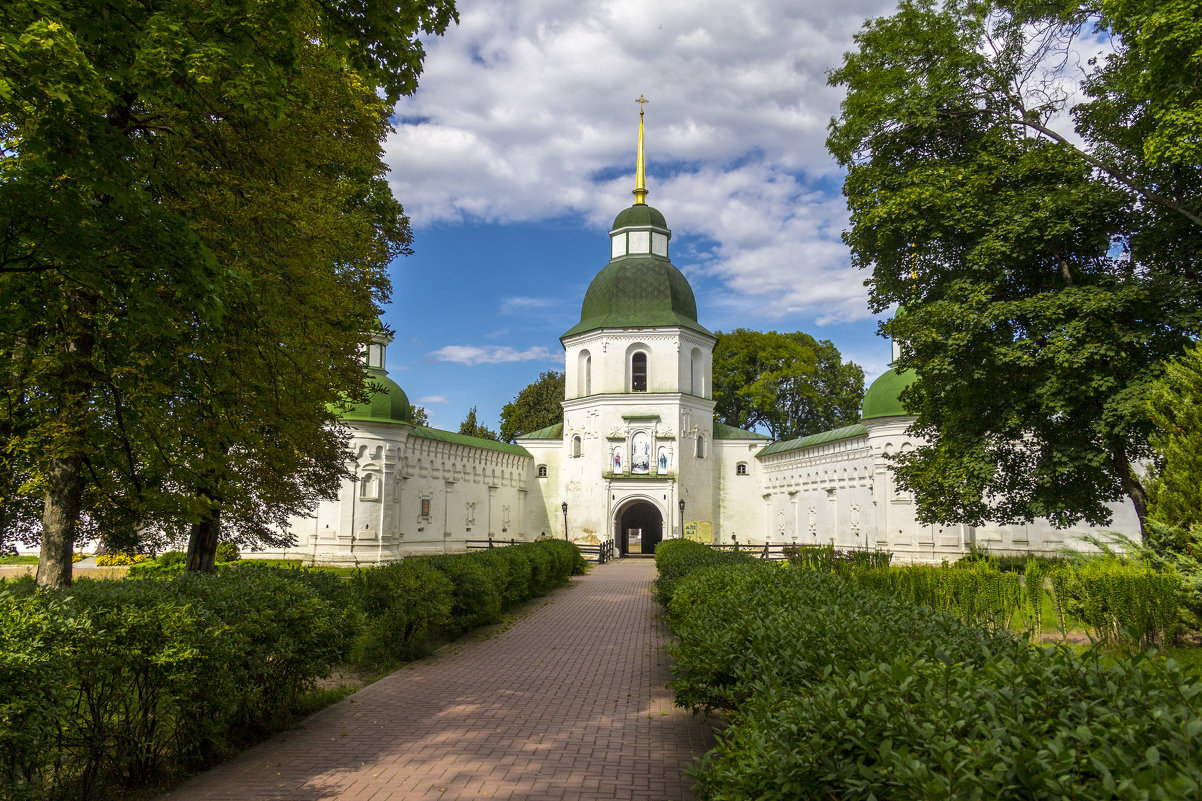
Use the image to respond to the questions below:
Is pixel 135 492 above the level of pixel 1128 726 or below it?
above

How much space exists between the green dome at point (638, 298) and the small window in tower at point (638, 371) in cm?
170

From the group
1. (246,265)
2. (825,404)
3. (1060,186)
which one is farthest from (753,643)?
(825,404)

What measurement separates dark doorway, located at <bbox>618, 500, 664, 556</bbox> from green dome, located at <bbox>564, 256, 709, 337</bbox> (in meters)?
9.21

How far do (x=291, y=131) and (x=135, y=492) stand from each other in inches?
174

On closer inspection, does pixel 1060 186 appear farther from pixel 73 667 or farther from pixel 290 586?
pixel 73 667

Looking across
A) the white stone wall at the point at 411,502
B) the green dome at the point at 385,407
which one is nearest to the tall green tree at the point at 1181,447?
the white stone wall at the point at 411,502

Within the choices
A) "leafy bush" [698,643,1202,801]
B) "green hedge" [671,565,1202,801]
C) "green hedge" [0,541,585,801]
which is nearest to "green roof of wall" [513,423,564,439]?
"green hedge" [0,541,585,801]

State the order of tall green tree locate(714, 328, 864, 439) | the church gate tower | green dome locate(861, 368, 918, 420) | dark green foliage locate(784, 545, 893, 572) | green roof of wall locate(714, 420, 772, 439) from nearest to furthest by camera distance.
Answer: dark green foliage locate(784, 545, 893, 572) < green dome locate(861, 368, 918, 420) < the church gate tower < green roof of wall locate(714, 420, 772, 439) < tall green tree locate(714, 328, 864, 439)

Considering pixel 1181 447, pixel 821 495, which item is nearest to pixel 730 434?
pixel 821 495

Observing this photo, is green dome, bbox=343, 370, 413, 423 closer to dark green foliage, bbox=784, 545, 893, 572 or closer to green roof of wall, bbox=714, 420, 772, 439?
green roof of wall, bbox=714, 420, 772, 439

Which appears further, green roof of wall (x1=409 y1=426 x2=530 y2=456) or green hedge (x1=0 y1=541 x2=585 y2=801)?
green roof of wall (x1=409 y1=426 x2=530 y2=456)

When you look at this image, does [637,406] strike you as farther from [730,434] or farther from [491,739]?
[491,739]

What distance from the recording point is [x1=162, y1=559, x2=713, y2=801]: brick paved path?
526 cm

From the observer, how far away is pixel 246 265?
7207 mm
